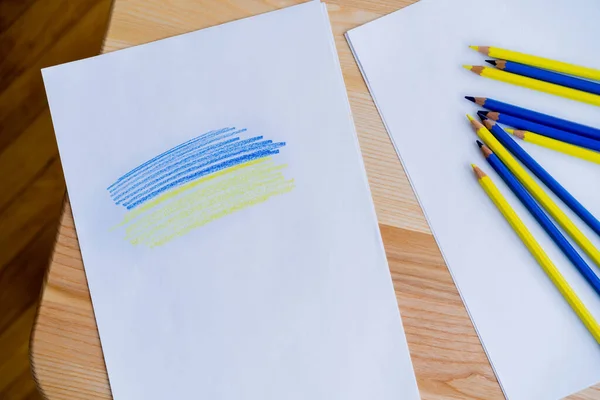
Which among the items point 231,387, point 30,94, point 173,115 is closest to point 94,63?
point 173,115

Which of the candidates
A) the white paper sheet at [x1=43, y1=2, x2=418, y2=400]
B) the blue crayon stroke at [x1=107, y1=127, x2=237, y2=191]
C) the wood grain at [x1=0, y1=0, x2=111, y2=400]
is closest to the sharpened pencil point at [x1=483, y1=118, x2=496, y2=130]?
the white paper sheet at [x1=43, y1=2, x2=418, y2=400]

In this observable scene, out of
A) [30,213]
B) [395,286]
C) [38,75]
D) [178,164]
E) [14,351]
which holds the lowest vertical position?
[395,286]

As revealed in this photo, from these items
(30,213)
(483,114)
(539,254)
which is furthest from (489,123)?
(30,213)

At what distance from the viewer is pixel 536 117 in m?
0.49

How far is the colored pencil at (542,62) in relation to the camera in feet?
1.63

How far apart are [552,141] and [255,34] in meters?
0.27

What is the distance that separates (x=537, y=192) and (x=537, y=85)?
95mm

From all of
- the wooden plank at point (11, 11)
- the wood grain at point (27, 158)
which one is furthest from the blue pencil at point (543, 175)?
the wooden plank at point (11, 11)

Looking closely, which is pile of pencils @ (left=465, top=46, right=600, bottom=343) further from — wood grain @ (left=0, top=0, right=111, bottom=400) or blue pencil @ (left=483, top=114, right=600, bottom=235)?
wood grain @ (left=0, top=0, right=111, bottom=400)

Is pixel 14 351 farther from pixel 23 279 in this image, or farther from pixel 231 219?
pixel 231 219

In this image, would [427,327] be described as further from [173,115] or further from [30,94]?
[30,94]

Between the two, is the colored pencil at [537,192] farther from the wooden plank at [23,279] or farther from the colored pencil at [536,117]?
A: the wooden plank at [23,279]

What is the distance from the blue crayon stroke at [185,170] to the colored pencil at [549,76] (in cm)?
21

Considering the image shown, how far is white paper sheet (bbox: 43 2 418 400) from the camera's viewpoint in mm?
458
